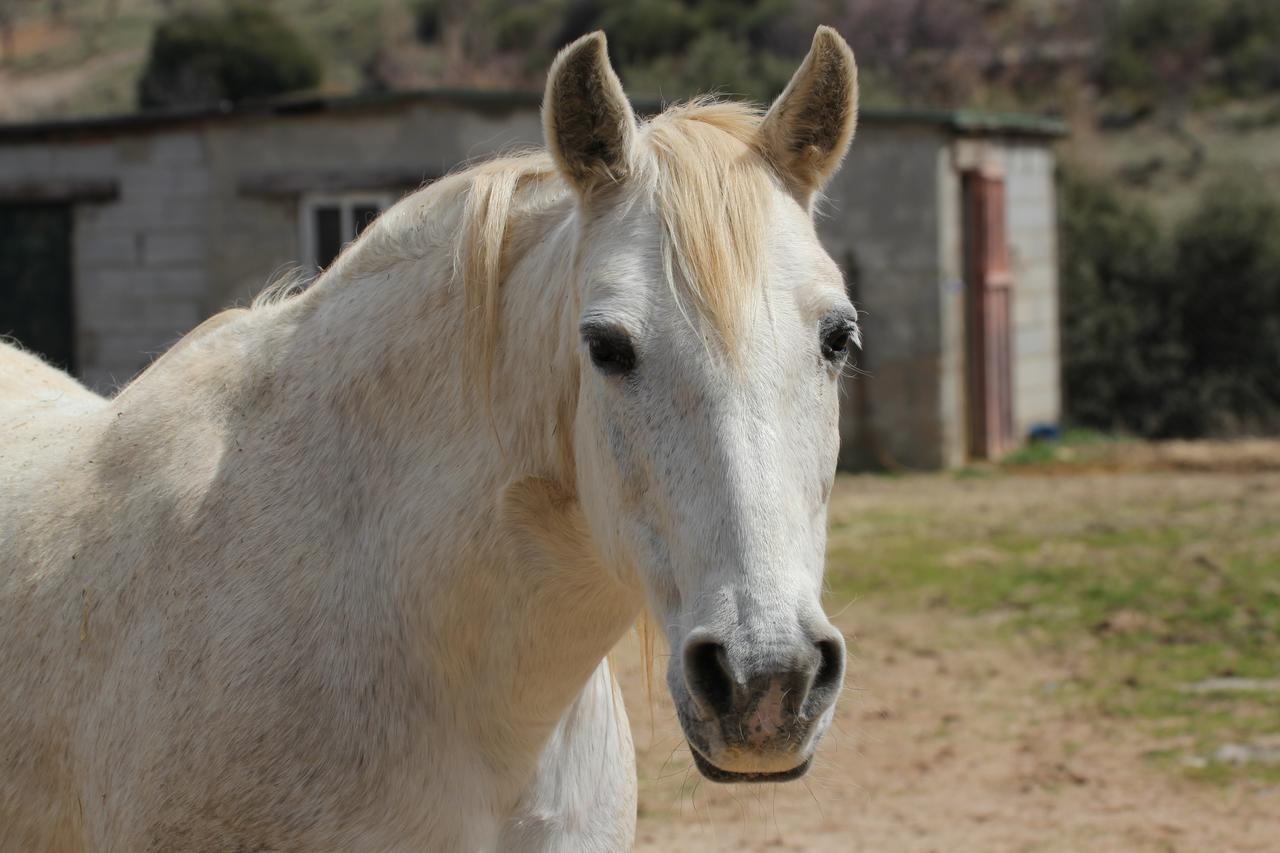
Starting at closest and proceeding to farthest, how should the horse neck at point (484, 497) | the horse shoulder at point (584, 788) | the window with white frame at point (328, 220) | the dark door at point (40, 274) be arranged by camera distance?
the horse neck at point (484, 497)
the horse shoulder at point (584, 788)
the window with white frame at point (328, 220)
the dark door at point (40, 274)

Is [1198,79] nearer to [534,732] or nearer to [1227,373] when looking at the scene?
[1227,373]

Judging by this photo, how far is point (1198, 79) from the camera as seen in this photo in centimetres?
2894

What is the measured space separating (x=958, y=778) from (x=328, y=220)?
30.0ft

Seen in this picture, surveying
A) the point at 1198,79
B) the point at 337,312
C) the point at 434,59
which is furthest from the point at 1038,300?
the point at 434,59

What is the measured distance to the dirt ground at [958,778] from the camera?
4.60 meters

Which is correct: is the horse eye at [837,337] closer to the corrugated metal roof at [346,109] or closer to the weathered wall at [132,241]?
the corrugated metal roof at [346,109]

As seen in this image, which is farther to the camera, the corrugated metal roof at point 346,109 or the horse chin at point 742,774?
the corrugated metal roof at point 346,109

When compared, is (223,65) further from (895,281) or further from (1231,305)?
(1231,305)

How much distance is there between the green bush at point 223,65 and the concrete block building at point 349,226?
18.6 meters

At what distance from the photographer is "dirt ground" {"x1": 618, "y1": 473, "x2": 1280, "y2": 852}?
460cm

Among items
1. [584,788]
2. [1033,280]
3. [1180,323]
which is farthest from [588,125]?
[1180,323]

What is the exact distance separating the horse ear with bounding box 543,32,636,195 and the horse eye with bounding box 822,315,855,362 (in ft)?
1.32

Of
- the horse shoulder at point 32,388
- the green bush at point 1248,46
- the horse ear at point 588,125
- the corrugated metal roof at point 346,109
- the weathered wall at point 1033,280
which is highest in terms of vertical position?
the green bush at point 1248,46

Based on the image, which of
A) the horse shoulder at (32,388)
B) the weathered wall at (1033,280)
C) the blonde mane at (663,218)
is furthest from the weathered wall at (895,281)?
the blonde mane at (663,218)
